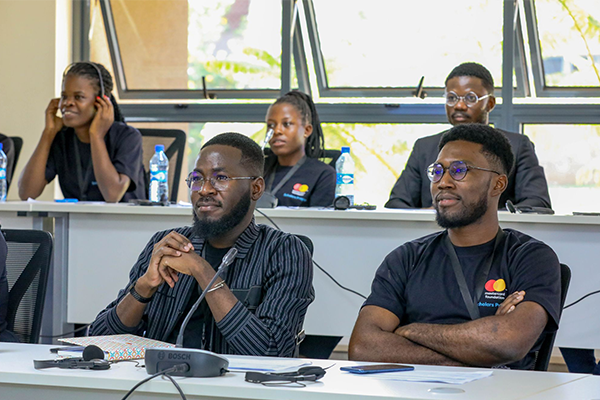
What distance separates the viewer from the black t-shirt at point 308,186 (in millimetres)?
3859

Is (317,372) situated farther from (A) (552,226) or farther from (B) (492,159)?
(A) (552,226)

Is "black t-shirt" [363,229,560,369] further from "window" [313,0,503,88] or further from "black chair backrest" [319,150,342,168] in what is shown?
"window" [313,0,503,88]

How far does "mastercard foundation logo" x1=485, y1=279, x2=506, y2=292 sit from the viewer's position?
2.02 m

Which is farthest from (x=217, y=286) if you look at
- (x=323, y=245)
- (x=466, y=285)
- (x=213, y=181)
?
(x=323, y=245)

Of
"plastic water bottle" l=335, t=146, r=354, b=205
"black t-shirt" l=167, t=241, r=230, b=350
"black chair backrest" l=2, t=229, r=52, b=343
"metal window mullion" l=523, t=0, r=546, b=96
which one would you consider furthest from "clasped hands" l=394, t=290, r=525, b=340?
"metal window mullion" l=523, t=0, r=546, b=96

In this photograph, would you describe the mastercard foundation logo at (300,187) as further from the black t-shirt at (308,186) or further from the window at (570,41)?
the window at (570,41)

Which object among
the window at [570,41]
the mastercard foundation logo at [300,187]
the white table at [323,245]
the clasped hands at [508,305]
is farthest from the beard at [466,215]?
the window at [570,41]

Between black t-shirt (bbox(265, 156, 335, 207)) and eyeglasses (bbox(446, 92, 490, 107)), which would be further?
black t-shirt (bbox(265, 156, 335, 207))

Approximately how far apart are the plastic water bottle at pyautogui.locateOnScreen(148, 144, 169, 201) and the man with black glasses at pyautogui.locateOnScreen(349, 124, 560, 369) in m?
2.13

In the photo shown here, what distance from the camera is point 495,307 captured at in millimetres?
2002

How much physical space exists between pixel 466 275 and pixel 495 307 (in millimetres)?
119

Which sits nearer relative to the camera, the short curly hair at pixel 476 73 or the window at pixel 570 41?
the short curly hair at pixel 476 73

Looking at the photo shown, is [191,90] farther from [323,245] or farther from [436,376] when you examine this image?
[436,376]

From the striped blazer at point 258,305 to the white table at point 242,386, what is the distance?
1.54ft
